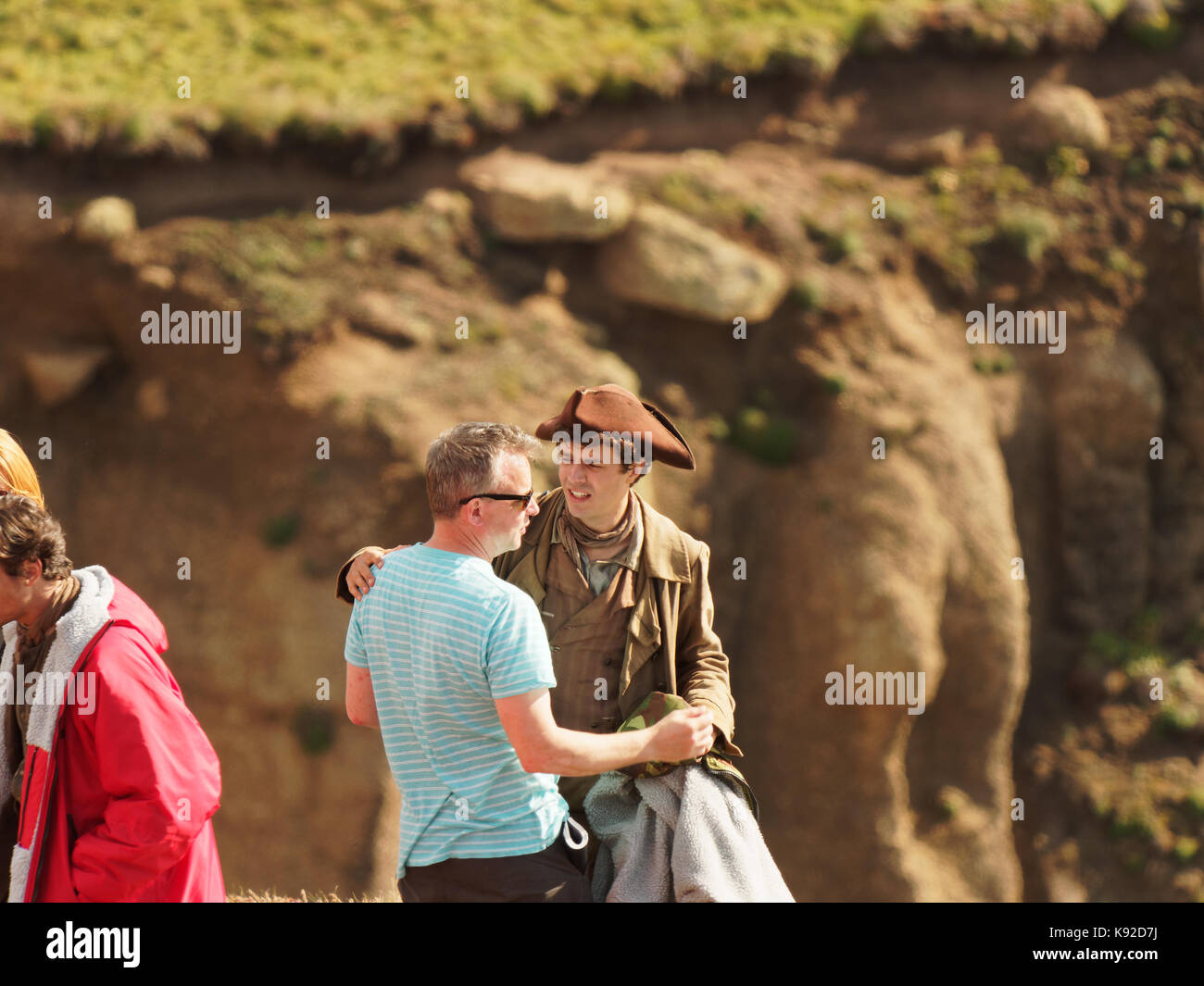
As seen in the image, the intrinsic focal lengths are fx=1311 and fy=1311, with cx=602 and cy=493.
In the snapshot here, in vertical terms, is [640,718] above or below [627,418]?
below

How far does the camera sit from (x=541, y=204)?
17000 mm

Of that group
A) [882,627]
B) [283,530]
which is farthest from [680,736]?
[882,627]

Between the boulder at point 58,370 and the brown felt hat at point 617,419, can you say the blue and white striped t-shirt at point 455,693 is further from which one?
the boulder at point 58,370

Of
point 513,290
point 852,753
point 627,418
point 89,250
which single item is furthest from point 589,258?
point 627,418

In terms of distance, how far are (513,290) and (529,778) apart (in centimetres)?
1299

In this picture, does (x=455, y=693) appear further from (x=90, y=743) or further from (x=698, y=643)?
(x=698, y=643)

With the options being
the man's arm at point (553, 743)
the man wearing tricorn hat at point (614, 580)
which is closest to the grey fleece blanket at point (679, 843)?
the man wearing tricorn hat at point (614, 580)

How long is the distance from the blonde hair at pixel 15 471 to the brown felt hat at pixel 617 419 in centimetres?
197

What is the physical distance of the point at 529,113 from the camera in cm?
1781

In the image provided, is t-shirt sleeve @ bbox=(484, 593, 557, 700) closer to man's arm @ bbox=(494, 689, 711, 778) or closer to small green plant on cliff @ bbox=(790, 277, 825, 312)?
man's arm @ bbox=(494, 689, 711, 778)

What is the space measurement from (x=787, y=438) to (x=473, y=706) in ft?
44.5

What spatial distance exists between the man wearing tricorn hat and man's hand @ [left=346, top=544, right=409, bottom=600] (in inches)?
8.1

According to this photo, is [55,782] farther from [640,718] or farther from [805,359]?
[805,359]

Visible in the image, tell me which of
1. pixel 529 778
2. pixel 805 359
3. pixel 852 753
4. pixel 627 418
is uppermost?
pixel 805 359
